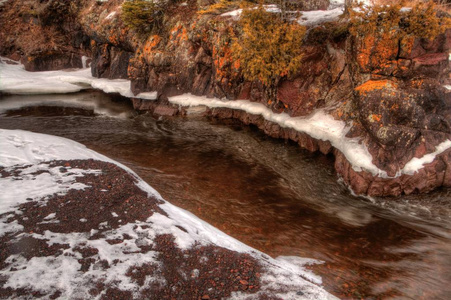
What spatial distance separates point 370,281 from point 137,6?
56.5 feet

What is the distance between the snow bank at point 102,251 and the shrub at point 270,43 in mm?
6740

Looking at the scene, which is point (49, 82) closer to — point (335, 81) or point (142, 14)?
point (142, 14)

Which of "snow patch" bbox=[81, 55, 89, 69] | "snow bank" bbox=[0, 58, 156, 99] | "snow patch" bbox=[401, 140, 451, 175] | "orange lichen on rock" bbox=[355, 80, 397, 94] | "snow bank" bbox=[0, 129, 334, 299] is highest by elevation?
"snow patch" bbox=[81, 55, 89, 69]

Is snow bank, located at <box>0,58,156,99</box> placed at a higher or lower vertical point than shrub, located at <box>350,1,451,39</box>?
lower

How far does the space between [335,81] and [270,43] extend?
118 inches

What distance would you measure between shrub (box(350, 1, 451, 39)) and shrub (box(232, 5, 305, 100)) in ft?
7.16

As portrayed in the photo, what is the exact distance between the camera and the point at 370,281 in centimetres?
548

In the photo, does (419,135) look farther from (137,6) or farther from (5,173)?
(137,6)

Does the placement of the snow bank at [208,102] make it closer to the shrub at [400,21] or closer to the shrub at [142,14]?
the shrub at [400,21]

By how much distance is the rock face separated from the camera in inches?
340

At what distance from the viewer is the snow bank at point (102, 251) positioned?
419 centimetres

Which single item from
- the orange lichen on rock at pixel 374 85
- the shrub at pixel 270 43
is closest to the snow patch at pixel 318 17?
the shrub at pixel 270 43

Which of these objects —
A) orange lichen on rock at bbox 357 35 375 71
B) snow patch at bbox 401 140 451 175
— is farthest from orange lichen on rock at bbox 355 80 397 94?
snow patch at bbox 401 140 451 175

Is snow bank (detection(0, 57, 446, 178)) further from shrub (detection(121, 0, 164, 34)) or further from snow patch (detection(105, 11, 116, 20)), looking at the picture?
snow patch (detection(105, 11, 116, 20))
